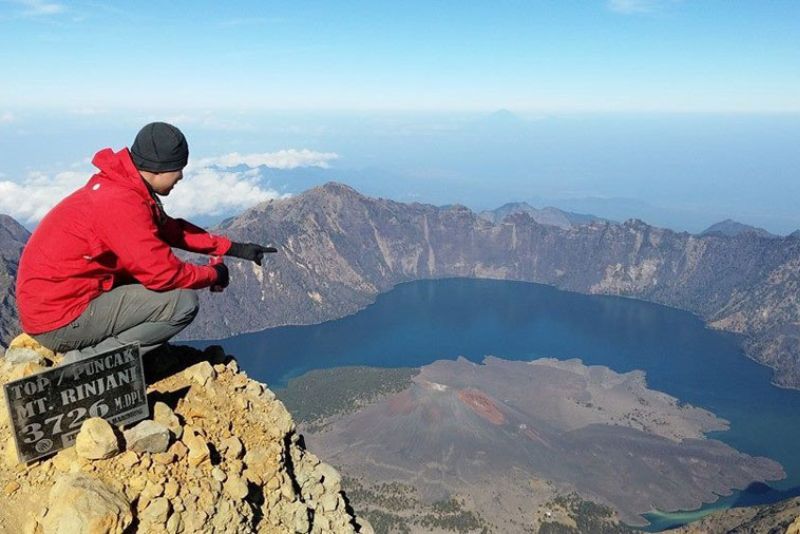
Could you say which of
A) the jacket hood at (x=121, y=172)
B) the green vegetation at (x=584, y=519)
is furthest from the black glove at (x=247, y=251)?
the green vegetation at (x=584, y=519)

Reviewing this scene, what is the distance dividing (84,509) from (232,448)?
2.91 metres

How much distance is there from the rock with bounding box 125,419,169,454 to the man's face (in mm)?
3173

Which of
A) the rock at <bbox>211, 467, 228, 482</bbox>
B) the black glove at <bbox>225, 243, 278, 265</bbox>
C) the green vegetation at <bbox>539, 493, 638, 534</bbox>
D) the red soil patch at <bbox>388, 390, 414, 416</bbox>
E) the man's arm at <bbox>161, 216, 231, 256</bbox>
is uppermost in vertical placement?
the man's arm at <bbox>161, 216, 231, 256</bbox>

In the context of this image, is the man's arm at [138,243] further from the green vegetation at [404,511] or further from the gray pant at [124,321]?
the green vegetation at [404,511]

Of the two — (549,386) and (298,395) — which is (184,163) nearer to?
(298,395)

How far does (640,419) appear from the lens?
126375 millimetres

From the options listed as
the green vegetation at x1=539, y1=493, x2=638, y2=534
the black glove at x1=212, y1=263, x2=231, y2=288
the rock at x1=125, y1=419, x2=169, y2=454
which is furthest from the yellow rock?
the green vegetation at x1=539, y1=493, x2=638, y2=534

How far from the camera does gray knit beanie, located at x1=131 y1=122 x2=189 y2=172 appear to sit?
23.8 feet

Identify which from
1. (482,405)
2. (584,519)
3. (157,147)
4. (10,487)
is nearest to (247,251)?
(157,147)

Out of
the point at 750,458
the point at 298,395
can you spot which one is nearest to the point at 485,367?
the point at 298,395

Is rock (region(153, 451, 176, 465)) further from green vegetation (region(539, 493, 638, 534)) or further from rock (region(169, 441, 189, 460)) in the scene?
green vegetation (region(539, 493, 638, 534))

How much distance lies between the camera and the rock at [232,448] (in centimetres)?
896

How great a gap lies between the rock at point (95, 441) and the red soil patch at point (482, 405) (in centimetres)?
11606

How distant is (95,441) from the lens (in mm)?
6969
